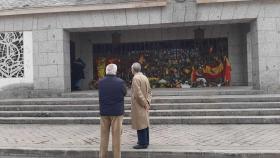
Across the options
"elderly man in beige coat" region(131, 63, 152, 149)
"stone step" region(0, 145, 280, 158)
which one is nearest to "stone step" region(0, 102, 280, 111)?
"stone step" region(0, 145, 280, 158)

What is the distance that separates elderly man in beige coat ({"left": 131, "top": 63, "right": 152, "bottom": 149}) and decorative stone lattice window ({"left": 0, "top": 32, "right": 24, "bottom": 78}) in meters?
7.90

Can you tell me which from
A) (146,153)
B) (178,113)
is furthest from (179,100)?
(146,153)

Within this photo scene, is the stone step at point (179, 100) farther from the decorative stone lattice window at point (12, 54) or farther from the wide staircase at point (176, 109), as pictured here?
the decorative stone lattice window at point (12, 54)

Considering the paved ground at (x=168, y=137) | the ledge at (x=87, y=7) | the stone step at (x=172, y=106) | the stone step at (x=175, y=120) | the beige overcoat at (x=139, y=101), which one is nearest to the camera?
the beige overcoat at (x=139, y=101)

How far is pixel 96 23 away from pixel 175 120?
16.7ft

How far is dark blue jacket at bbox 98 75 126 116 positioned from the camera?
721 cm

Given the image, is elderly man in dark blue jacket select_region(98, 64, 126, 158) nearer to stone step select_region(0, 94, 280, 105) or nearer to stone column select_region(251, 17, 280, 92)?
stone step select_region(0, 94, 280, 105)

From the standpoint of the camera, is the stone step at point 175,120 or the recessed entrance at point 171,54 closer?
the stone step at point 175,120

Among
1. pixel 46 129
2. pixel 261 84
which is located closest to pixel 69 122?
pixel 46 129

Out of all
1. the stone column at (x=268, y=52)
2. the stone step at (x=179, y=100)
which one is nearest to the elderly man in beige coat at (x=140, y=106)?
the stone step at (x=179, y=100)

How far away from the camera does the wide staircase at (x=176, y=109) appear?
1086 cm

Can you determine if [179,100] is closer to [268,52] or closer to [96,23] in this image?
[268,52]

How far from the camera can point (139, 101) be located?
7629mm

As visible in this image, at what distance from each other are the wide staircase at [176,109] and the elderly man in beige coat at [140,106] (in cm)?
321
